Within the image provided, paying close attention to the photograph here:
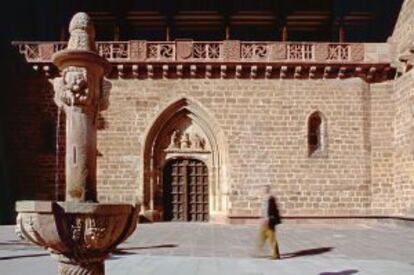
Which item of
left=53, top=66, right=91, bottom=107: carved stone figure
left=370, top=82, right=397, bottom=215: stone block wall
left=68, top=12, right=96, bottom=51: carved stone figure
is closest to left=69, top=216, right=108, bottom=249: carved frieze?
left=53, top=66, right=91, bottom=107: carved stone figure

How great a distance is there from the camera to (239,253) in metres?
10.4

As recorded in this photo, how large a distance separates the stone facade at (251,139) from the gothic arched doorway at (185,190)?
1.22ft

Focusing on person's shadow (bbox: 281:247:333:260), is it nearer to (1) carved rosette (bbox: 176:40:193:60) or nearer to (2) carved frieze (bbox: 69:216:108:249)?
(2) carved frieze (bbox: 69:216:108:249)

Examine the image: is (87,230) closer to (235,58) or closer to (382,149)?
(235,58)

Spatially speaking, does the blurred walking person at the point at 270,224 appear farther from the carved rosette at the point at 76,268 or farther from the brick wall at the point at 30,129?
the brick wall at the point at 30,129

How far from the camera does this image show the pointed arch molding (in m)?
18.6

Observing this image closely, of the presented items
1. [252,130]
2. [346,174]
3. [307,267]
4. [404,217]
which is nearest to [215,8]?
[252,130]

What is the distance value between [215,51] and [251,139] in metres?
3.39

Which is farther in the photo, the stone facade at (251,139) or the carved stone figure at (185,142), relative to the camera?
the carved stone figure at (185,142)

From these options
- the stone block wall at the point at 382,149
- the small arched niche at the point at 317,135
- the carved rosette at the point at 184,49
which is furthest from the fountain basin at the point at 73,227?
the stone block wall at the point at 382,149

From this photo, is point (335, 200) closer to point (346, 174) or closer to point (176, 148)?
point (346, 174)

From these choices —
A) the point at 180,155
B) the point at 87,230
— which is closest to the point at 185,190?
the point at 180,155

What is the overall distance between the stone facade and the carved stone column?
42.0 ft

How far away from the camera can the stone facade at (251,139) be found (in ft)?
60.2
